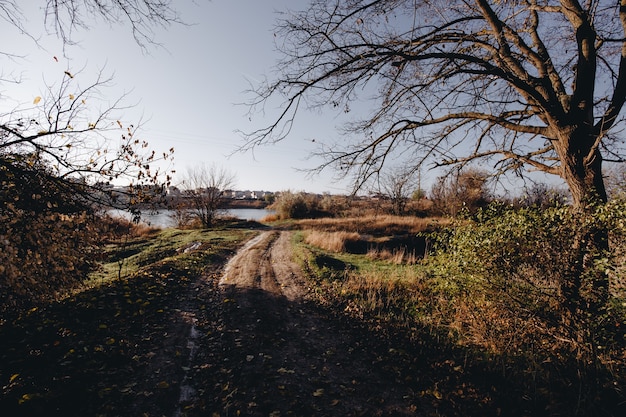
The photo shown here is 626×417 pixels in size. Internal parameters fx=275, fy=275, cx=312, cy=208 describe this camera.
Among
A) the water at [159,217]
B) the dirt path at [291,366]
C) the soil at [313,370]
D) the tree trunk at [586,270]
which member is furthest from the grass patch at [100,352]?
the tree trunk at [586,270]

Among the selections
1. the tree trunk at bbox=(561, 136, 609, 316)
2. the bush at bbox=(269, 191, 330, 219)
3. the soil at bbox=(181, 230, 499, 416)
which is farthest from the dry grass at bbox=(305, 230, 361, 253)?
the bush at bbox=(269, 191, 330, 219)

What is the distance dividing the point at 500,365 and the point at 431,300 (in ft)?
9.81

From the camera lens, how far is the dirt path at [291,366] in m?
3.82

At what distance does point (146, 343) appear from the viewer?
5316mm

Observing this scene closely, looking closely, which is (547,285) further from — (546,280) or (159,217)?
(159,217)

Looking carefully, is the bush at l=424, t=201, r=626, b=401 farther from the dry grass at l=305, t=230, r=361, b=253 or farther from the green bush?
the dry grass at l=305, t=230, r=361, b=253

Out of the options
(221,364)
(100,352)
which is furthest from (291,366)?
(100,352)

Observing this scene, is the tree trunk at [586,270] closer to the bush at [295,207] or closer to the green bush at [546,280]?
the green bush at [546,280]

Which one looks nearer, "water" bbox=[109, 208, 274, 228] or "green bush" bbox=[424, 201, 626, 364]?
"green bush" bbox=[424, 201, 626, 364]

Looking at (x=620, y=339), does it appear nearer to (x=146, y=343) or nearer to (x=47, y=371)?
(x=146, y=343)

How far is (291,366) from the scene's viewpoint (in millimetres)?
4770

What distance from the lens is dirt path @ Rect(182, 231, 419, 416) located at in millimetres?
3822

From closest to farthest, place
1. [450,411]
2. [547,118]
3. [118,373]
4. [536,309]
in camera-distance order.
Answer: [450,411] < [118,373] < [536,309] < [547,118]

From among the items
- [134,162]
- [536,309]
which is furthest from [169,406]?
[536,309]
